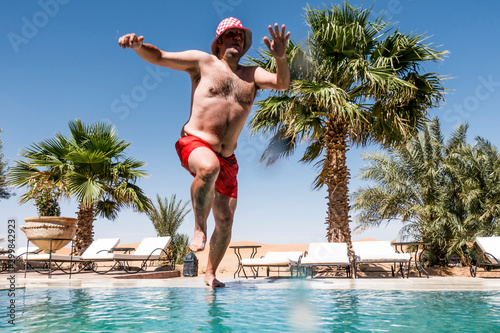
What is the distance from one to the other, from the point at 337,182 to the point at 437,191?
5.70 metres

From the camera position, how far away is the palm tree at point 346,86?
381 inches

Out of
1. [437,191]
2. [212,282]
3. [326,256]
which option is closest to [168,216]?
[326,256]

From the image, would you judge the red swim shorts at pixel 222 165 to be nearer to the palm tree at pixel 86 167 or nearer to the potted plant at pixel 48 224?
the potted plant at pixel 48 224

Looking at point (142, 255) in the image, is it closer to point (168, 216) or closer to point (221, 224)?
point (168, 216)

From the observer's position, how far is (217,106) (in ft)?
10.9

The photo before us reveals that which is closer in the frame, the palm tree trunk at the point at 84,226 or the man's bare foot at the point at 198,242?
the man's bare foot at the point at 198,242

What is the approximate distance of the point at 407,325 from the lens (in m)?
1.97

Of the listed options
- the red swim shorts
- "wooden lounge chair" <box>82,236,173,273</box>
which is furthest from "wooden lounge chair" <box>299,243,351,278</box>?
the red swim shorts

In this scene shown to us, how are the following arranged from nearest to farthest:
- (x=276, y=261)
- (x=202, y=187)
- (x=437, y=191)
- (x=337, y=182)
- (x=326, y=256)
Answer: (x=202, y=187) → (x=326, y=256) → (x=276, y=261) → (x=337, y=182) → (x=437, y=191)

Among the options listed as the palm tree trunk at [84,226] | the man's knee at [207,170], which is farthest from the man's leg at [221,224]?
the palm tree trunk at [84,226]

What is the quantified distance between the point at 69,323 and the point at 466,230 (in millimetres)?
13998

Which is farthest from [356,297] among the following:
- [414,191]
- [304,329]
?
[414,191]

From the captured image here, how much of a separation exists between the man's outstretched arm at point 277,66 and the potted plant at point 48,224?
7.37m

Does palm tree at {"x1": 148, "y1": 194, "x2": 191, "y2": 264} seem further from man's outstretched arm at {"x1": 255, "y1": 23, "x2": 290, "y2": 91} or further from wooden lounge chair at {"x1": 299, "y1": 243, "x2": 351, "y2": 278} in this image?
man's outstretched arm at {"x1": 255, "y1": 23, "x2": 290, "y2": 91}
